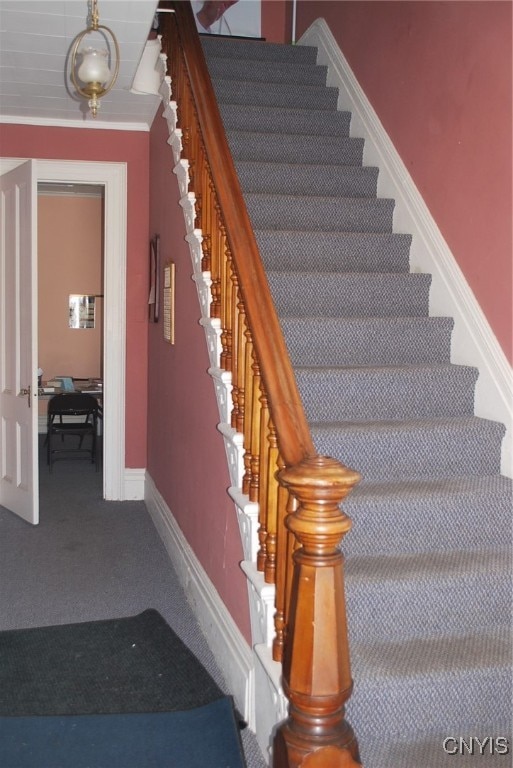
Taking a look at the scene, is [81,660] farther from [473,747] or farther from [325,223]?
[325,223]

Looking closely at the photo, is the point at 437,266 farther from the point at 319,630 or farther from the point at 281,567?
the point at 319,630

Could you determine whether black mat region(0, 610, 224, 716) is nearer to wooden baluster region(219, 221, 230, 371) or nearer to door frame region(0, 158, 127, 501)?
wooden baluster region(219, 221, 230, 371)

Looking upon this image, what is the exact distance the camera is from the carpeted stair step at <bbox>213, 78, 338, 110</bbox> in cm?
459

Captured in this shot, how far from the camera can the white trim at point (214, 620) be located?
2600 millimetres

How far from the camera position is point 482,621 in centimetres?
237

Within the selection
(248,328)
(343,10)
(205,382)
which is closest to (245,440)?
(248,328)

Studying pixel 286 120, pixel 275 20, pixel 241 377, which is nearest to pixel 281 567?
pixel 241 377

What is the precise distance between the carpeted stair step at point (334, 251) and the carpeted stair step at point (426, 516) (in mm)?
1315

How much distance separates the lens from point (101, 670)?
299cm

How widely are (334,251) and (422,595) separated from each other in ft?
6.09

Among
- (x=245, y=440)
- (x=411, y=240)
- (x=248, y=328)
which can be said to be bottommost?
(x=245, y=440)

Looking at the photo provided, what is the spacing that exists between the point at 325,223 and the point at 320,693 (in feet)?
8.90

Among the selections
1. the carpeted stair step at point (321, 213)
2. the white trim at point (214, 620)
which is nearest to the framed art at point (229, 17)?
the carpeted stair step at point (321, 213)

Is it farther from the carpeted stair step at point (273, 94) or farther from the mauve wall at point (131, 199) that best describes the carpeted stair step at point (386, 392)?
the mauve wall at point (131, 199)
